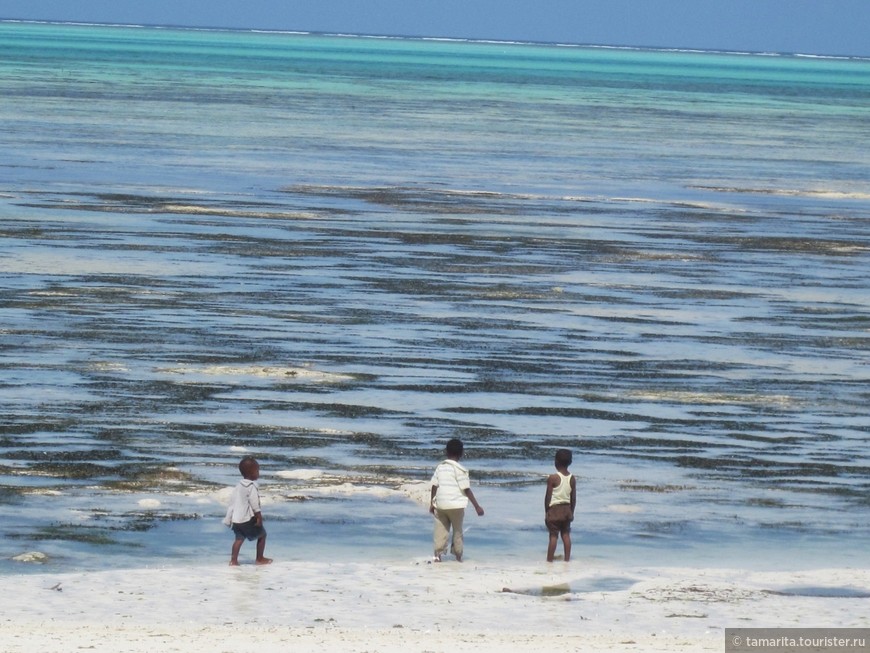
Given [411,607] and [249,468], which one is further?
[249,468]

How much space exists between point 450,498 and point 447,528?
272 millimetres

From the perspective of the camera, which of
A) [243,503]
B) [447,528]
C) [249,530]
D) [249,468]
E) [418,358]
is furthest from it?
[418,358]

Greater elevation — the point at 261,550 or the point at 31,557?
the point at 261,550

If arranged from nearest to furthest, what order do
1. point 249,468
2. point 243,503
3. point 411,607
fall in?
point 411,607
point 249,468
point 243,503

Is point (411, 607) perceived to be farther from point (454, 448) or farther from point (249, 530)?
point (249, 530)

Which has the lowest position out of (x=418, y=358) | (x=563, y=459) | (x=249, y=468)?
(x=249, y=468)

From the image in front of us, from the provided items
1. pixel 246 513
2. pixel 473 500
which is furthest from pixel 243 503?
pixel 473 500

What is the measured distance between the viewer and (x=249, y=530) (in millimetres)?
12164

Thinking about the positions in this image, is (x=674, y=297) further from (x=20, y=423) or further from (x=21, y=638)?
(x=21, y=638)

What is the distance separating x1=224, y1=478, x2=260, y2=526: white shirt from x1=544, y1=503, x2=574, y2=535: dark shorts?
2.08m

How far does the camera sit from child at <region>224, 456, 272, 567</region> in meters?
12.0

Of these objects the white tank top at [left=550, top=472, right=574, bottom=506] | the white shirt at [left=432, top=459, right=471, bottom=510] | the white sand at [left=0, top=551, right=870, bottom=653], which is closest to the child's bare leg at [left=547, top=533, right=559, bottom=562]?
the white sand at [left=0, top=551, right=870, bottom=653]

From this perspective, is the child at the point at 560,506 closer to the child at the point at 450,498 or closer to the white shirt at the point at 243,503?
the child at the point at 450,498

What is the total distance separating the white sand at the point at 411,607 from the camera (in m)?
10.0
